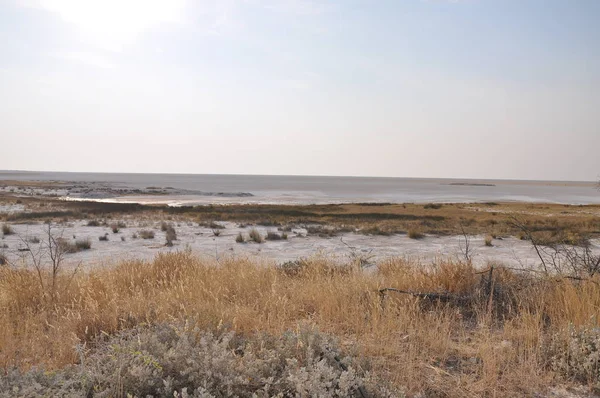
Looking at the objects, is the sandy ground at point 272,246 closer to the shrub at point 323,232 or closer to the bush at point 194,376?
the shrub at point 323,232

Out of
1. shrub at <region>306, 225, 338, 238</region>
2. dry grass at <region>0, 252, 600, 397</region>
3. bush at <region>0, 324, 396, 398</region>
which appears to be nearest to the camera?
bush at <region>0, 324, 396, 398</region>

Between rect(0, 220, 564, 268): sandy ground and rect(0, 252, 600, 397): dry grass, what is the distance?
6.21m

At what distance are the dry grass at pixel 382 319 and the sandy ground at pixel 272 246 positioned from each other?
621cm

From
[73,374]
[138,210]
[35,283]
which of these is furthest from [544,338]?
[138,210]

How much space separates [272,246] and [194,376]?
13096 millimetres

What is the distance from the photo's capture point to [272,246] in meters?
15.7

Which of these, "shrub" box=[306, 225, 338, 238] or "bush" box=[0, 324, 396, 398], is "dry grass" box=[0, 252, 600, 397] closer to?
"bush" box=[0, 324, 396, 398]

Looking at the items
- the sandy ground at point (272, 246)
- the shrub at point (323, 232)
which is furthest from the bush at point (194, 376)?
the shrub at point (323, 232)

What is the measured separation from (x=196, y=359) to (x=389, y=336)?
1.81 metres

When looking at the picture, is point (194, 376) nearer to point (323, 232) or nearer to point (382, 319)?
point (382, 319)

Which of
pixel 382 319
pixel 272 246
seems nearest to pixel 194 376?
pixel 382 319

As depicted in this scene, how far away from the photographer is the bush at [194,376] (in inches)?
99.0

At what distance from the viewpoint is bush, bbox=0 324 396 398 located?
2.51 m

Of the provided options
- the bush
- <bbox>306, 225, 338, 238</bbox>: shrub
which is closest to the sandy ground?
<bbox>306, 225, 338, 238</bbox>: shrub
